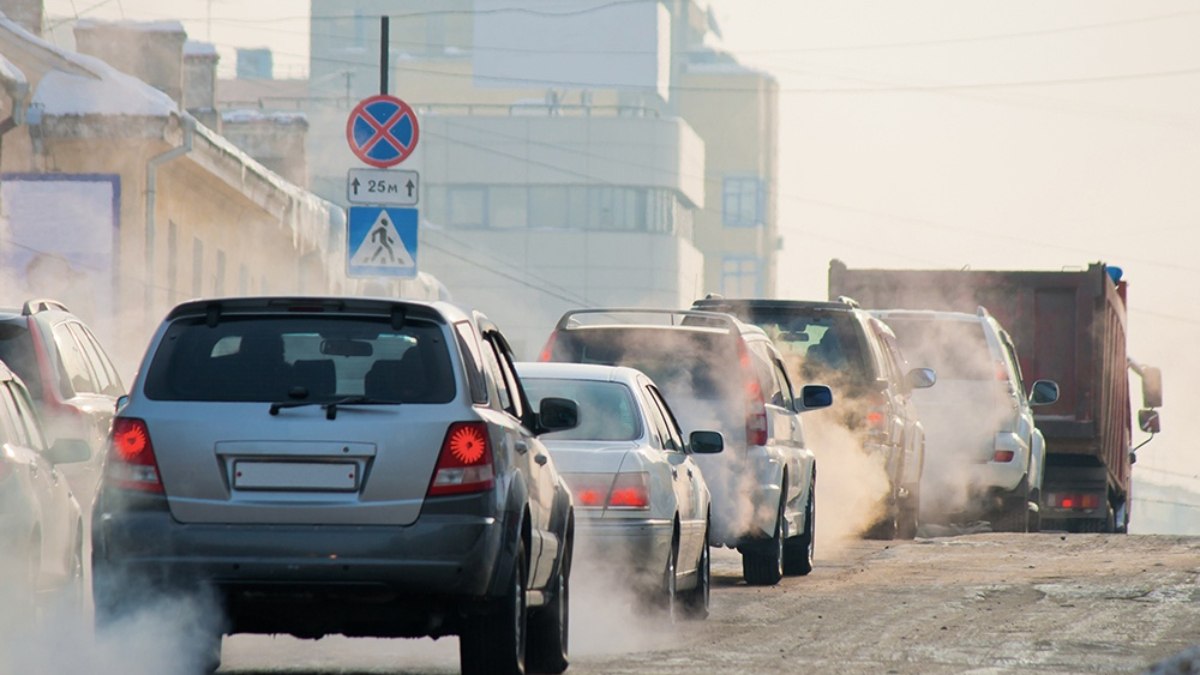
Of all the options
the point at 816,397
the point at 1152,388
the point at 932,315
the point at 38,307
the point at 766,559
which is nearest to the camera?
the point at 38,307

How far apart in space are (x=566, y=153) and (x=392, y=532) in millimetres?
109801

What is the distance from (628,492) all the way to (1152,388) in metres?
26.5

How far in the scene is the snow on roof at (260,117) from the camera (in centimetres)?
4728

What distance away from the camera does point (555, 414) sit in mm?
10680

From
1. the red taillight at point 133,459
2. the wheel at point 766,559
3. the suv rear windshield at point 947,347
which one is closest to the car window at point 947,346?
the suv rear windshield at point 947,347

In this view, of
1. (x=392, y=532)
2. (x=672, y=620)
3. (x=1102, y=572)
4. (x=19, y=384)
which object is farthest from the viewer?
(x=1102, y=572)

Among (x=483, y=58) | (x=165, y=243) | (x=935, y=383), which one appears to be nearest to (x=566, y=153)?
(x=483, y=58)

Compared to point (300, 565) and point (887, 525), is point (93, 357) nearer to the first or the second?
point (300, 565)

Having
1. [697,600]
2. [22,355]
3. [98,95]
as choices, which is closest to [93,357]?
[22,355]

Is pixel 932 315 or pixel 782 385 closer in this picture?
pixel 782 385

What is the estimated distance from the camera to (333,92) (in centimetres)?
13438

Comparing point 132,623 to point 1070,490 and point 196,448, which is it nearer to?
point 196,448

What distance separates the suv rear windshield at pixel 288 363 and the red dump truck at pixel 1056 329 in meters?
19.4

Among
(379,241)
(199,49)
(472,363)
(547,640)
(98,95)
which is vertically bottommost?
(547,640)
